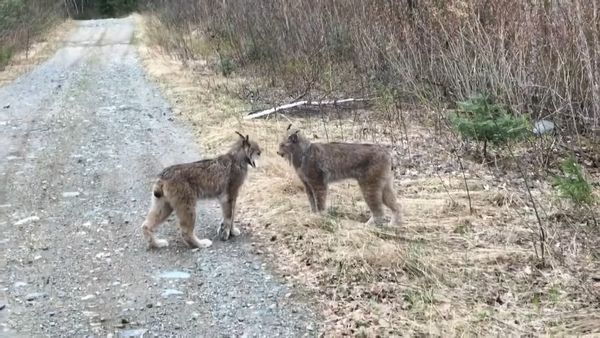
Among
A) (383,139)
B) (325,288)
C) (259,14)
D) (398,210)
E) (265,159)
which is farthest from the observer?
(259,14)

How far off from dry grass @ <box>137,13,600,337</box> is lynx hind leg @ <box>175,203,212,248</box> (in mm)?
639

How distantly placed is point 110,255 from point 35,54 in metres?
22.5

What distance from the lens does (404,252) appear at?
18.4 feet

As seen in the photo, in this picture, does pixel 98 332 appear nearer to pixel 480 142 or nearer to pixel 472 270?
pixel 472 270

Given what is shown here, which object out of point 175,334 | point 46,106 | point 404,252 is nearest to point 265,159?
point 404,252

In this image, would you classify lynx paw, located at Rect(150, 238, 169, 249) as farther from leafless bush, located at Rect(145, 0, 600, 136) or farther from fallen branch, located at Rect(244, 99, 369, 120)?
fallen branch, located at Rect(244, 99, 369, 120)

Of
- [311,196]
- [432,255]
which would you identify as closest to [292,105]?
[311,196]

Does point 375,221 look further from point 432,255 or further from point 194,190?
point 194,190

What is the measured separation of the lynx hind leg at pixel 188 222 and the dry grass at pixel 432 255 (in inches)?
25.2

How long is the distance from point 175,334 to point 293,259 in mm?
1524

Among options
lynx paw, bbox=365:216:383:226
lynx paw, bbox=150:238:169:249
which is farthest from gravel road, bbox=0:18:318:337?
lynx paw, bbox=365:216:383:226

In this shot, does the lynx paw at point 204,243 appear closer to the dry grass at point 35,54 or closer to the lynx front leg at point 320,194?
the lynx front leg at point 320,194

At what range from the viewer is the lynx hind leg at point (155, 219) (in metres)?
6.23

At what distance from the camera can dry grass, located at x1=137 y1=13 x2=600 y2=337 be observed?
4.64 metres
